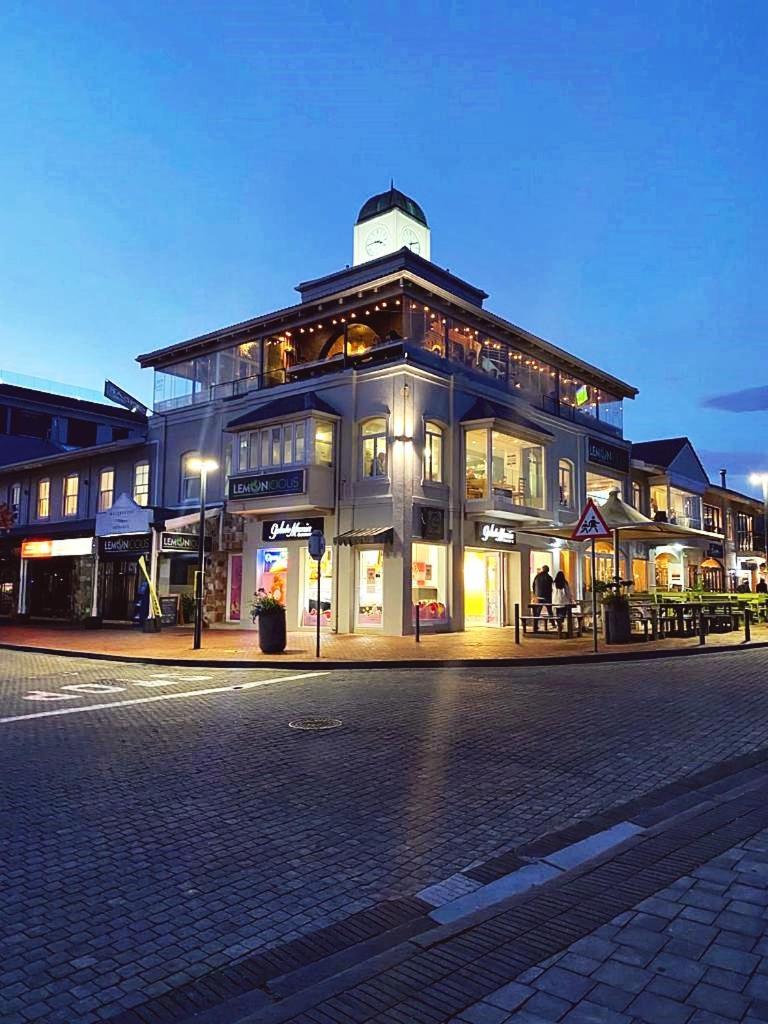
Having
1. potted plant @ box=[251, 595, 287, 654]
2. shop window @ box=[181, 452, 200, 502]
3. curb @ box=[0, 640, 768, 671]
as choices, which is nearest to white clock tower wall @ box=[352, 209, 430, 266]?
shop window @ box=[181, 452, 200, 502]

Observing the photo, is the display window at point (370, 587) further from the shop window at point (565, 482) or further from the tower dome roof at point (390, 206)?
the tower dome roof at point (390, 206)

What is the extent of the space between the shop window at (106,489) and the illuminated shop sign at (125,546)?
386cm

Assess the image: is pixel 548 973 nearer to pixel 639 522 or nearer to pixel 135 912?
pixel 135 912

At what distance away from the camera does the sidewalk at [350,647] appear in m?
15.3

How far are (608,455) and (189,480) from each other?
55.7 ft

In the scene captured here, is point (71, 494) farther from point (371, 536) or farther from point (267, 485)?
point (371, 536)

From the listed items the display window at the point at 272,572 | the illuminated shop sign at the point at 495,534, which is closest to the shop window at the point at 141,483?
the display window at the point at 272,572

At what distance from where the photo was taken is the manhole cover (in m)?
8.46

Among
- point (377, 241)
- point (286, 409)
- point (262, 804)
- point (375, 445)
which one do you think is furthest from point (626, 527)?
point (377, 241)

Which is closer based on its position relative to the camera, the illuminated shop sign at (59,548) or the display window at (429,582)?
the display window at (429,582)

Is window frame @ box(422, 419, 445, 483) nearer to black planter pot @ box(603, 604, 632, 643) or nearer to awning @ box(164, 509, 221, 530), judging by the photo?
black planter pot @ box(603, 604, 632, 643)

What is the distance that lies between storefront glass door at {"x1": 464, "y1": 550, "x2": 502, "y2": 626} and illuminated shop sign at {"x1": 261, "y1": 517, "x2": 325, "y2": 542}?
5.03m

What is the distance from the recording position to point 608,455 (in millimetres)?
31391

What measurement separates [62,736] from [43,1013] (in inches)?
223
